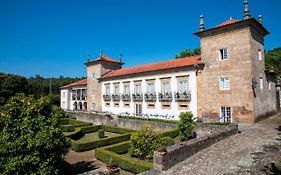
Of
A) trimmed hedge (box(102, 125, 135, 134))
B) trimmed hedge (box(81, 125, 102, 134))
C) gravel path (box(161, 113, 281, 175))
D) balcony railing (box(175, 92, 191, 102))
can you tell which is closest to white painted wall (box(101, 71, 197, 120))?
balcony railing (box(175, 92, 191, 102))

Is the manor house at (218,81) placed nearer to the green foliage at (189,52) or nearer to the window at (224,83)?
the window at (224,83)

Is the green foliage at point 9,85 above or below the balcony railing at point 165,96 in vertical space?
above

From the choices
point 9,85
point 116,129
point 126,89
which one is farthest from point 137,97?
point 9,85

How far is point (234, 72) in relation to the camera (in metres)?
19.5

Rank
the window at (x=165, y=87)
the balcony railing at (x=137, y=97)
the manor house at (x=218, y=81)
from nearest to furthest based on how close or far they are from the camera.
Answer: the manor house at (x=218, y=81)
the window at (x=165, y=87)
the balcony railing at (x=137, y=97)

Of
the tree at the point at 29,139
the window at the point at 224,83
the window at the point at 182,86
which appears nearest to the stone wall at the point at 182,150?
the tree at the point at 29,139

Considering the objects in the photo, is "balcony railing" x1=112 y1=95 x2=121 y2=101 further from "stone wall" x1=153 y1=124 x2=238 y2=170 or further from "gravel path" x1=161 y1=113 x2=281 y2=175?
"gravel path" x1=161 y1=113 x2=281 y2=175

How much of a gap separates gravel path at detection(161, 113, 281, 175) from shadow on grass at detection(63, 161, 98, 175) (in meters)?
4.82

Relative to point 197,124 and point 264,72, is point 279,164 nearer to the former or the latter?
point 197,124

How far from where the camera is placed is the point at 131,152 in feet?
43.8

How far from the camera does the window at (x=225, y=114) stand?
65.1ft

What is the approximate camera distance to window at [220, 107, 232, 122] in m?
19.8

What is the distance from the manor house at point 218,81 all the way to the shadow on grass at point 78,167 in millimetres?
12659

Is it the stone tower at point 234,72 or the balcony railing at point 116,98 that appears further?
the balcony railing at point 116,98
